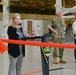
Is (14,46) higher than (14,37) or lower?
lower

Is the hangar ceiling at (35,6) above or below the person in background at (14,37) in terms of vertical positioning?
above

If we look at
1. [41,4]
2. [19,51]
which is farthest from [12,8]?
[19,51]

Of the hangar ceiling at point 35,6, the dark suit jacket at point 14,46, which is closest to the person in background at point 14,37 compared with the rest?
the dark suit jacket at point 14,46

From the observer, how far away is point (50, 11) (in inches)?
1559

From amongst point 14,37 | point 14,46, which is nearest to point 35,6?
point 14,37

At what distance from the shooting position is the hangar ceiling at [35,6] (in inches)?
1358

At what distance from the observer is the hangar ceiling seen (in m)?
34.5

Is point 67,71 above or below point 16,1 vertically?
below

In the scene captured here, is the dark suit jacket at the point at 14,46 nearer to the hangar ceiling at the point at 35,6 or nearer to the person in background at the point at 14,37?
the person in background at the point at 14,37

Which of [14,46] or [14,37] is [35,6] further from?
[14,46]

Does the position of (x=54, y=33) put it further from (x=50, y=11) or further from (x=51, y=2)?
(x=50, y=11)

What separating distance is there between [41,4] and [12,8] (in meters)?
4.31

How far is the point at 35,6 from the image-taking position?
126 feet

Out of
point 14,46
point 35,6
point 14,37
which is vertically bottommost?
point 14,46
